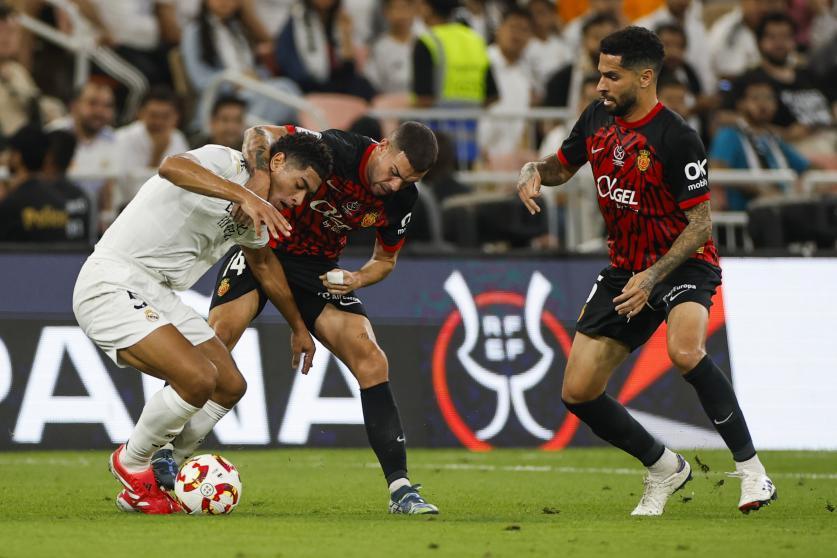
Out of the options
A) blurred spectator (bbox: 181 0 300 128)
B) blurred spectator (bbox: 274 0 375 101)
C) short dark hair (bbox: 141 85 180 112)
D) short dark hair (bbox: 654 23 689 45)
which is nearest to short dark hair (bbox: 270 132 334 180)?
short dark hair (bbox: 141 85 180 112)

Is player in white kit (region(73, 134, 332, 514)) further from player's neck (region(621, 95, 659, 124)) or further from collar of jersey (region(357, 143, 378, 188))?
player's neck (region(621, 95, 659, 124))

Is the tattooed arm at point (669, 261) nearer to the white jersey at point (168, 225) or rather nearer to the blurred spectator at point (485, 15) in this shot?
the white jersey at point (168, 225)

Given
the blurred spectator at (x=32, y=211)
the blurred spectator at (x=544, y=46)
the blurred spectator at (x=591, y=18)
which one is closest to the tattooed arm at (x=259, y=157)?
the blurred spectator at (x=32, y=211)

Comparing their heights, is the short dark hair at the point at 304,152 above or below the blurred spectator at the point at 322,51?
below

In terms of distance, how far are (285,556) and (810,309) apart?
7.98 metres

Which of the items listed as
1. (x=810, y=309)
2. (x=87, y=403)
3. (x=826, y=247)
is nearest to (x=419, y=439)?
(x=87, y=403)

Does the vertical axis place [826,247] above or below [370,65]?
below

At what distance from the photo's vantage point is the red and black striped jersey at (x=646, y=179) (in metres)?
8.52

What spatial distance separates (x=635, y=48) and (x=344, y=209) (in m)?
1.94

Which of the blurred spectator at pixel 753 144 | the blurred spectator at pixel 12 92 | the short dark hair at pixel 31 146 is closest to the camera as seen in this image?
the short dark hair at pixel 31 146

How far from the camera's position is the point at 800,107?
17609 mm

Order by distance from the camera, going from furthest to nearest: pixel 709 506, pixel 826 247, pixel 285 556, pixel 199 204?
pixel 826 247 < pixel 709 506 < pixel 199 204 < pixel 285 556

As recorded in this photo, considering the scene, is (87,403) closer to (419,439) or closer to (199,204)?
(419,439)

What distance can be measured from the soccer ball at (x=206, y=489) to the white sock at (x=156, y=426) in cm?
21
